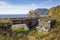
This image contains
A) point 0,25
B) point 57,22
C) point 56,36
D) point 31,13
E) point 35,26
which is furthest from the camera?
point 31,13

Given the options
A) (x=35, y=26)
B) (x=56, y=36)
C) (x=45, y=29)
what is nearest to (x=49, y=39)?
(x=56, y=36)

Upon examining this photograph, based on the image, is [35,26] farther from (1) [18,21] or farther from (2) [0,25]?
(2) [0,25]

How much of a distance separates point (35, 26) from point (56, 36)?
12.2m

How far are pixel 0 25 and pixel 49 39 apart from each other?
313 inches

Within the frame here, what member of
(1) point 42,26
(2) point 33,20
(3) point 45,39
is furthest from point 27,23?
(3) point 45,39

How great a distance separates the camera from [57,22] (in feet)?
93.5

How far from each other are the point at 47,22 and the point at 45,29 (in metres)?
1.12

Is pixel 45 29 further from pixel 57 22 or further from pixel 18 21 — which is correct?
pixel 18 21

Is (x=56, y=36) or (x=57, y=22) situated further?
(x=57, y=22)

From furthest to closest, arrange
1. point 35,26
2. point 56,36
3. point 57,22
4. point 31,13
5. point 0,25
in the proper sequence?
point 31,13 → point 35,26 → point 57,22 → point 0,25 → point 56,36

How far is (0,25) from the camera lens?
26047mm

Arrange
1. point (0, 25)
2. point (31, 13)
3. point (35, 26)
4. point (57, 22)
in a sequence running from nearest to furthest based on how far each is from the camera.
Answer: point (0, 25), point (57, 22), point (35, 26), point (31, 13)

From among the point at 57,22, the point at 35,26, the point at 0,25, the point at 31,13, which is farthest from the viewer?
the point at 31,13

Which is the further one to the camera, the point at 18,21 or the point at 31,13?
the point at 31,13
